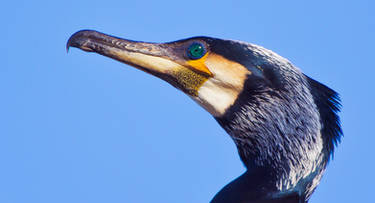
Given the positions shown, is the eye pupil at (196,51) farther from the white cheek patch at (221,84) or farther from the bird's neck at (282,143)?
the bird's neck at (282,143)

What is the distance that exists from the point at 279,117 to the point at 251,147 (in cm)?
24

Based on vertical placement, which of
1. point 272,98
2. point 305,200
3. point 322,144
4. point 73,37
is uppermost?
point 73,37

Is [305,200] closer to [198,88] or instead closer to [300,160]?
[300,160]

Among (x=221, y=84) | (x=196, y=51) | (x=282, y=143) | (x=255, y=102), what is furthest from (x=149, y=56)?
(x=282, y=143)

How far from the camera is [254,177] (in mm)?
3432

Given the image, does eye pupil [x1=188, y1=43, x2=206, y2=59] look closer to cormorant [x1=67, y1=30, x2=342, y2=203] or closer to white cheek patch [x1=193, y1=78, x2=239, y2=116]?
cormorant [x1=67, y1=30, x2=342, y2=203]

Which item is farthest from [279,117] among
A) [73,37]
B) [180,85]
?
[73,37]

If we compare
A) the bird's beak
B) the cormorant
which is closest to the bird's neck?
the cormorant

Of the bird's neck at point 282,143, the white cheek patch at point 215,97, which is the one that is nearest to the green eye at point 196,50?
the white cheek patch at point 215,97

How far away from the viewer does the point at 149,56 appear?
3.57m

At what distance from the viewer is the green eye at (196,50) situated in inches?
141

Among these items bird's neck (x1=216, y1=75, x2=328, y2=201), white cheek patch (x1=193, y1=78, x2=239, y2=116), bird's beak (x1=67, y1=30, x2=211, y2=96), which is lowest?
bird's neck (x1=216, y1=75, x2=328, y2=201)

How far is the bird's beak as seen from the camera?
3.55 metres

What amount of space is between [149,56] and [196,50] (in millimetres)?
256
